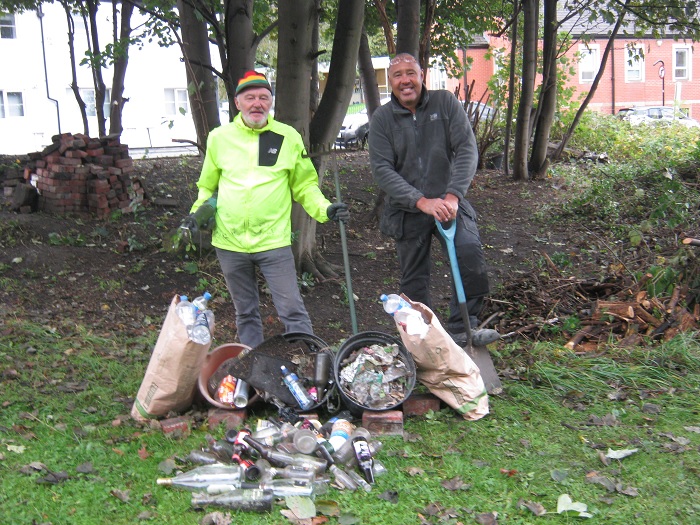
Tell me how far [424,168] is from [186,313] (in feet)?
5.77

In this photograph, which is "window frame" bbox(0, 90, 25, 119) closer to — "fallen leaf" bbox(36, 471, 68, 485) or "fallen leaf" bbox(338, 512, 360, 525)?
"fallen leaf" bbox(36, 471, 68, 485)

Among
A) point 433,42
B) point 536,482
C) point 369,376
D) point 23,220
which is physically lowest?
point 536,482

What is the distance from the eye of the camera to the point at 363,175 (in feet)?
41.9

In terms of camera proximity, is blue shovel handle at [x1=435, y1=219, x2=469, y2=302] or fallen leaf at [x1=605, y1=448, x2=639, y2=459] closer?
fallen leaf at [x1=605, y1=448, x2=639, y2=459]

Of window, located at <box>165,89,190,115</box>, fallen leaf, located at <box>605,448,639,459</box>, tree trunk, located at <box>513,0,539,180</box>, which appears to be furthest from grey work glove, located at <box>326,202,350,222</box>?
window, located at <box>165,89,190,115</box>

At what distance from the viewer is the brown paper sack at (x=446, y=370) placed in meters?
4.09

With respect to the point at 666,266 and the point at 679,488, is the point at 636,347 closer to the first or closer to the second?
the point at 666,266

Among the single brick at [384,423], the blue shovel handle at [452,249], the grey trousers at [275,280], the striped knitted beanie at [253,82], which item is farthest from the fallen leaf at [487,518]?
the striped knitted beanie at [253,82]

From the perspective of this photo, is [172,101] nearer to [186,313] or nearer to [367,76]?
[367,76]

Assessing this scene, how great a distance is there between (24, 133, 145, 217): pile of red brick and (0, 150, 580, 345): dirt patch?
0.76 ft

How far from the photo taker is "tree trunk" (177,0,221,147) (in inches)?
309

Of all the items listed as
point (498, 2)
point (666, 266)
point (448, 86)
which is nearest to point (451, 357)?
point (666, 266)

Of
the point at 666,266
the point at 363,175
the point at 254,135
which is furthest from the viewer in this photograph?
the point at 363,175

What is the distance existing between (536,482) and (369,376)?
1.14 meters
